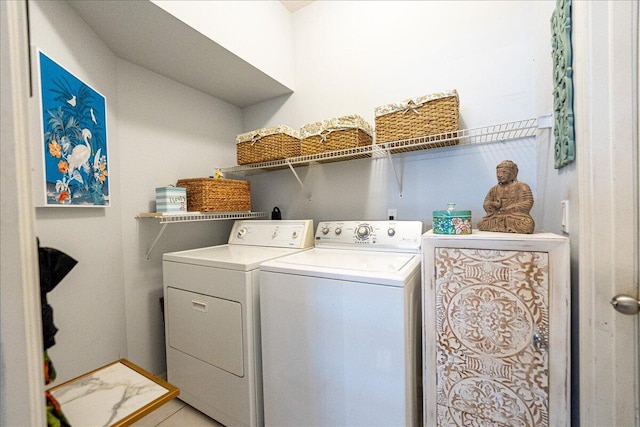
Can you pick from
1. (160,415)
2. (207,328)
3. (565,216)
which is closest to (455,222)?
(565,216)

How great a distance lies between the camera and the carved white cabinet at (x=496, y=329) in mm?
983

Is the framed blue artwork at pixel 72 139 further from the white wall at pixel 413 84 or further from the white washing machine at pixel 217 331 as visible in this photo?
the white wall at pixel 413 84

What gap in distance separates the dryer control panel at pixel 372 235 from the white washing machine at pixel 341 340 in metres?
0.14

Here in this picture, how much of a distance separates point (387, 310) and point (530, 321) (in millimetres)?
540

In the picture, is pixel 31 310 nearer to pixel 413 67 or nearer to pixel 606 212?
pixel 606 212

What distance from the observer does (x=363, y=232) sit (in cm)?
176

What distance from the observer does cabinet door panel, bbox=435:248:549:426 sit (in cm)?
100

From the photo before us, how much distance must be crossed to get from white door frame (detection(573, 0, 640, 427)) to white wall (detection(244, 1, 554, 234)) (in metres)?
0.51

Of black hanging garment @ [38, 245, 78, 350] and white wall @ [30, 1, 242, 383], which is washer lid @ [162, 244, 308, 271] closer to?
white wall @ [30, 1, 242, 383]

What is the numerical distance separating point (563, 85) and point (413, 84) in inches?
38.9

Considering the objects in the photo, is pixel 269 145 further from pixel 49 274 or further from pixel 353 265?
pixel 49 274

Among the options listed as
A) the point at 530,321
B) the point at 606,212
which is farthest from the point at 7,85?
the point at 530,321

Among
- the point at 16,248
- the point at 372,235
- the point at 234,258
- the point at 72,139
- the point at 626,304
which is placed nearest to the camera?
the point at 16,248

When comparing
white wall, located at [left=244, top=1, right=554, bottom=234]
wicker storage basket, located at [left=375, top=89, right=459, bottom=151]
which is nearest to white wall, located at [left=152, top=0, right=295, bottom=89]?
white wall, located at [left=244, top=1, right=554, bottom=234]
